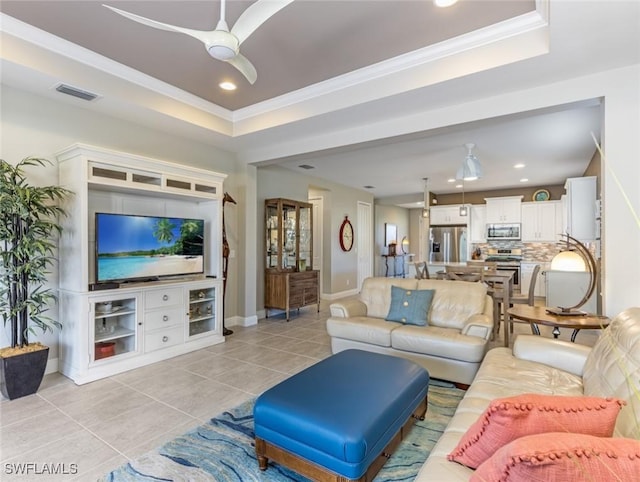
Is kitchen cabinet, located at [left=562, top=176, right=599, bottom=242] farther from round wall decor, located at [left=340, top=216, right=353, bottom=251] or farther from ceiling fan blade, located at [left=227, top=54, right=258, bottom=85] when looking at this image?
ceiling fan blade, located at [left=227, top=54, right=258, bottom=85]

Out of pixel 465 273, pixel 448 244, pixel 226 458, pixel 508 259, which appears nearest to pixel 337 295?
pixel 448 244

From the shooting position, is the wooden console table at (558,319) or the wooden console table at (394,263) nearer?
the wooden console table at (558,319)

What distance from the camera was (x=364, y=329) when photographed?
11.5ft

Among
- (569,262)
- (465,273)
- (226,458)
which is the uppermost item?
(569,262)

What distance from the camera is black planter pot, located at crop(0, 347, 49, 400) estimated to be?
2785 mm

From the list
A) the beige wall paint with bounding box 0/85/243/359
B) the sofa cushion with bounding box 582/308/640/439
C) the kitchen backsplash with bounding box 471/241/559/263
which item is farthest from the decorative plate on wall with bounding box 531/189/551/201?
the beige wall paint with bounding box 0/85/243/359

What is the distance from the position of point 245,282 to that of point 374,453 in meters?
3.85

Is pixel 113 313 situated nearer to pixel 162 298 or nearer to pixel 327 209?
pixel 162 298

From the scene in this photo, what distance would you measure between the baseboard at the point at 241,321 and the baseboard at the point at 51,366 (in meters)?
2.18

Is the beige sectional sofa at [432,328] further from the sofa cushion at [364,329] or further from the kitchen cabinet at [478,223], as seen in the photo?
the kitchen cabinet at [478,223]

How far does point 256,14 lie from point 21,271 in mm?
2835

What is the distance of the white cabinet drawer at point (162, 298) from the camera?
367 centimetres

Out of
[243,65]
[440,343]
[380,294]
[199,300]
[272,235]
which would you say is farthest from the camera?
[272,235]

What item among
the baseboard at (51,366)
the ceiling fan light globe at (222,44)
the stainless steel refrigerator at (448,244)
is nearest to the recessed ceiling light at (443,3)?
the ceiling fan light globe at (222,44)
